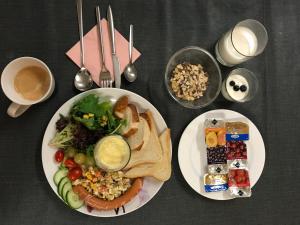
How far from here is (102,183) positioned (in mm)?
1067

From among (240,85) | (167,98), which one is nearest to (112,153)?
(167,98)

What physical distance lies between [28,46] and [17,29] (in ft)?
0.23

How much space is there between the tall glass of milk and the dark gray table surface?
2.6 inches

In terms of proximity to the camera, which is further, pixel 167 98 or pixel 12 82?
pixel 167 98

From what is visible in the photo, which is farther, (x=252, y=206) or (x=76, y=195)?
(x=252, y=206)

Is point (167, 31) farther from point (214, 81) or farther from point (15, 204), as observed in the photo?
point (15, 204)

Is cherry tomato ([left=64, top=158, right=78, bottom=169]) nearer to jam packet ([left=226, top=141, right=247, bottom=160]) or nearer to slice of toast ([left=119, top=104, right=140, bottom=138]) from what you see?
slice of toast ([left=119, top=104, right=140, bottom=138])

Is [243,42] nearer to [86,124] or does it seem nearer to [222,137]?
[222,137]

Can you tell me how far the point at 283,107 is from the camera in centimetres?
118

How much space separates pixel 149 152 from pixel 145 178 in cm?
9

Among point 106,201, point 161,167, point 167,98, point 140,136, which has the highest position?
point 167,98

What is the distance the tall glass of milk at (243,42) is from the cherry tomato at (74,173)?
2.13 ft

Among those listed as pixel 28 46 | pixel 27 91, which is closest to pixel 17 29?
pixel 28 46

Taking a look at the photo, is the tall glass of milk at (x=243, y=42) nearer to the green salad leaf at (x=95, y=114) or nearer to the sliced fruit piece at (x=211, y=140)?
the sliced fruit piece at (x=211, y=140)
